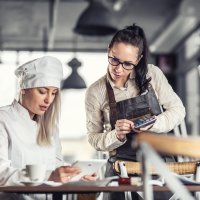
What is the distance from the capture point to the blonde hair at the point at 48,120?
2.68 meters

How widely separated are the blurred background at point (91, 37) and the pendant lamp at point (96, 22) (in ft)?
0.04

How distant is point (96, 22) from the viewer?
18.4 ft

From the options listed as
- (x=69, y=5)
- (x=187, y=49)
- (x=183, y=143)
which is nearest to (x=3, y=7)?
(x=69, y=5)

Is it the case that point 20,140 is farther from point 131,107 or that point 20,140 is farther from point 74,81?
point 74,81

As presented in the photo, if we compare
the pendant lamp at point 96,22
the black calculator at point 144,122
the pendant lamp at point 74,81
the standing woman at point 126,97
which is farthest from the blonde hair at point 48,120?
the pendant lamp at point 74,81

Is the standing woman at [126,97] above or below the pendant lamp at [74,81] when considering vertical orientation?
below

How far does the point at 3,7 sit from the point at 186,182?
712 cm

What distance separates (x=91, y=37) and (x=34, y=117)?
7.98m

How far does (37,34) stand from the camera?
10.6m

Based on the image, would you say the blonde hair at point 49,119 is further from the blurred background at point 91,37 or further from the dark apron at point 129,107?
the blurred background at point 91,37

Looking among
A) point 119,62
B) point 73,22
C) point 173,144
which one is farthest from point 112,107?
point 73,22

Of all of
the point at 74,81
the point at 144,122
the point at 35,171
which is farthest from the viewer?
the point at 74,81

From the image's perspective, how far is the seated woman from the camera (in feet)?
8.43

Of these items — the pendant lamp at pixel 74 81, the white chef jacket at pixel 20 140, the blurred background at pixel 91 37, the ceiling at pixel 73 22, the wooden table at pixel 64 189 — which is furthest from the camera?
the ceiling at pixel 73 22
